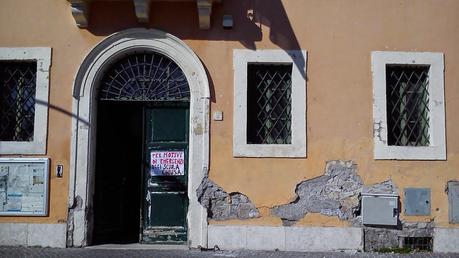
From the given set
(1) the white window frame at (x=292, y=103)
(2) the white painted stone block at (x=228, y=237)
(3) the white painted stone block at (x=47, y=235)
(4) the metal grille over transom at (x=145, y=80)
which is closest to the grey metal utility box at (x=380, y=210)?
(1) the white window frame at (x=292, y=103)

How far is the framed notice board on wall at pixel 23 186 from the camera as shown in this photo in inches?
361

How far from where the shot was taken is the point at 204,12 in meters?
9.11

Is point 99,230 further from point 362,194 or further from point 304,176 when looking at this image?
point 362,194

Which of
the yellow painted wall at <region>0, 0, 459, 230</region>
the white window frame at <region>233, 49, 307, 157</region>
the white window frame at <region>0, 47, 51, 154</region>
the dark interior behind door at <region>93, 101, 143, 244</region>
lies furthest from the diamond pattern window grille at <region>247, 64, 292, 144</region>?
the white window frame at <region>0, 47, 51, 154</region>

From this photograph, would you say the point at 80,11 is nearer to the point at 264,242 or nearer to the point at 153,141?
the point at 153,141

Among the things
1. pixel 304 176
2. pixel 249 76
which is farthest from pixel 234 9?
pixel 304 176

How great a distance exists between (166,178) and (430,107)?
4.50 metres

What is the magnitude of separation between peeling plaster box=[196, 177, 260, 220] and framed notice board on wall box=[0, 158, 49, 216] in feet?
8.21

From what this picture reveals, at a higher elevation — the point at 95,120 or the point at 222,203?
the point at 95,120

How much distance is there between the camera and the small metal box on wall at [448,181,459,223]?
9.15 meters

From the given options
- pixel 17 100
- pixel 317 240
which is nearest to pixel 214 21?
pixel 17 100

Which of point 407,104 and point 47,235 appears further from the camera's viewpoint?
point 407,104

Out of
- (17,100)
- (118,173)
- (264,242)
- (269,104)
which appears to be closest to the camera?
(264,242)

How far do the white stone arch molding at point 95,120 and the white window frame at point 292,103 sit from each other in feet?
1.65
